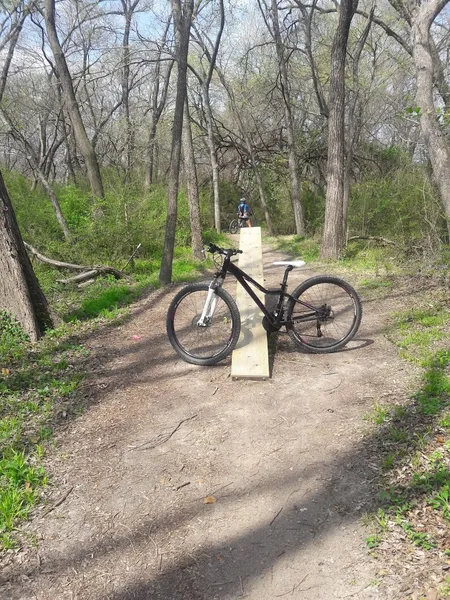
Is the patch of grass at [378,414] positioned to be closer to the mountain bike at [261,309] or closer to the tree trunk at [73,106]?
the mountain bike at [261,309]

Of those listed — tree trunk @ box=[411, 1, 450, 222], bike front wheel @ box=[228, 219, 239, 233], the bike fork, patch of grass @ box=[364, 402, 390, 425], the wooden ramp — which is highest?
tree trunk @ box=[411, 1, 450, 222]

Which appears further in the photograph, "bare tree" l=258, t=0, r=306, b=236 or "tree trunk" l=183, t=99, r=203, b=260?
"bare tree" l=258, t=0, r=306, b=236

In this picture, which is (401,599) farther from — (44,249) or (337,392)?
(44,249)

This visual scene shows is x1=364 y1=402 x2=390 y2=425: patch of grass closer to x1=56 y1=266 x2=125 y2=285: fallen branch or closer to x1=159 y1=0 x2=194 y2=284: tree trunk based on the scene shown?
x1=159 y1=0 x2=194 y2=284: tree trunk

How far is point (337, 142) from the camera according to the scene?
9219 mm

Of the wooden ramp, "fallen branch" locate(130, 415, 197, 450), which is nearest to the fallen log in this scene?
the wooden ramp

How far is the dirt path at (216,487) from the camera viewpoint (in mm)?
2250

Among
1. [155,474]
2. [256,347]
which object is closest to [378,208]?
[256,347]

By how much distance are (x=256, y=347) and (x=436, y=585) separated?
2729mm

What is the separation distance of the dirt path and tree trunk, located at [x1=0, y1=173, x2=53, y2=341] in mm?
1610

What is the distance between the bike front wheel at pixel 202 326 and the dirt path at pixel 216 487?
0.20 m

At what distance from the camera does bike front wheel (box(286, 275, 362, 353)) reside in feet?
14.8

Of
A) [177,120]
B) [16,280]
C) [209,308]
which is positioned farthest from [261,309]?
[177,120]

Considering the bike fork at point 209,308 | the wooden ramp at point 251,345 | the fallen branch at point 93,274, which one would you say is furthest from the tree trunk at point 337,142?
the bike fork at point 209,308
